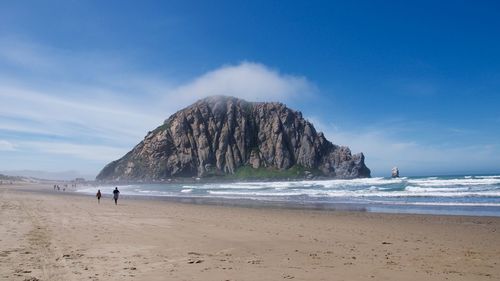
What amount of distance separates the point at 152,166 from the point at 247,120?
46.4 metres

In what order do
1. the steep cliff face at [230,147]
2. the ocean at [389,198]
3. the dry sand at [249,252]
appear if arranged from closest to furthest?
the dry sand at [249,252], the ocean at [389,198], the steep cliff face at [230,147]

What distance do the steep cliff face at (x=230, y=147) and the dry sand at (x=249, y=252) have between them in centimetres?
13808

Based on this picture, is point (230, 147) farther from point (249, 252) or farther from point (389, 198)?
point (249, 252)

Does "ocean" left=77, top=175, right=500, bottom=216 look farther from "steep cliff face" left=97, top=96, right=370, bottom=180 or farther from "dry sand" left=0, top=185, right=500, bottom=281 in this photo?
"steep cliff face" left=97, top=96, right=370, bottom=180

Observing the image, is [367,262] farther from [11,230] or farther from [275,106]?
[275,106]

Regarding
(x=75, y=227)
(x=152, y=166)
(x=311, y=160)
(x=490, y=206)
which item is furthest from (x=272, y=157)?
(x=75, y=227)

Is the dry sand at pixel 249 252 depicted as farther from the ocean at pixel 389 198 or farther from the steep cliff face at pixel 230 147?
the steep cliff face at pixel 230 147

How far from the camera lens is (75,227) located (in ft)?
54.8

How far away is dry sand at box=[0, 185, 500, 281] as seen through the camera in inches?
344

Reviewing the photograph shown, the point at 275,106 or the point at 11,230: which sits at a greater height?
the point at 275,106

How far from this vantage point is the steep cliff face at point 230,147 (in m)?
158

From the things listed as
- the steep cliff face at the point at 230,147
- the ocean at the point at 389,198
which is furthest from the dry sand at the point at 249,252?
the steep cliff face at the point at 230,147

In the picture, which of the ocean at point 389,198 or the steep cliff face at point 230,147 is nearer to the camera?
the ocean at point 389,198

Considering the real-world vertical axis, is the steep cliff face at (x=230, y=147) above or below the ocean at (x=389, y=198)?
above
